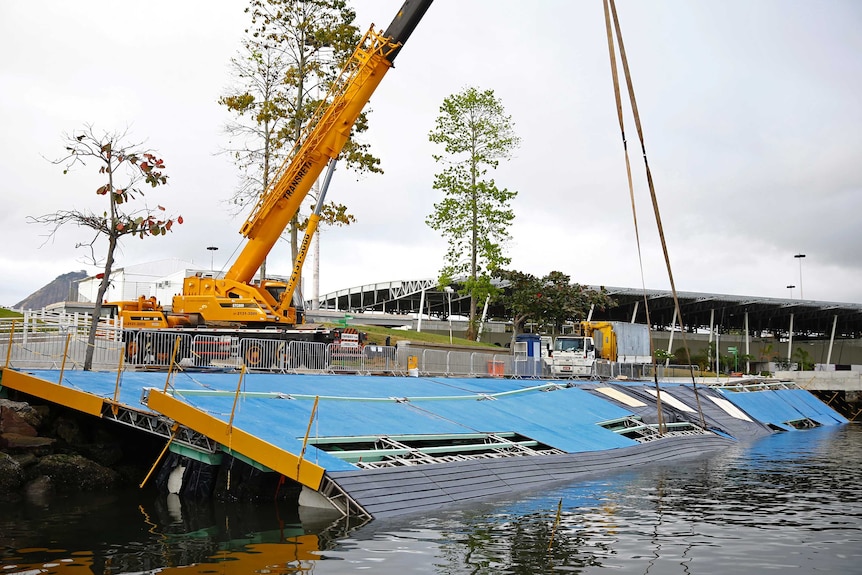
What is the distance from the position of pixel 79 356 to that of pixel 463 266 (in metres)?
40.7

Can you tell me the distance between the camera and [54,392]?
18.6m

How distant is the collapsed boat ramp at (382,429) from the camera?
15.8 m

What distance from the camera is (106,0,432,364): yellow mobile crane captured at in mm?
31772

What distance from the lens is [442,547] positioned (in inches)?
510

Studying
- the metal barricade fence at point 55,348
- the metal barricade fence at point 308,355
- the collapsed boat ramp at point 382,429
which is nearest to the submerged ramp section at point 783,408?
the collapsed boat ramp at point 382,429

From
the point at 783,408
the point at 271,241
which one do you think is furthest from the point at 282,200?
the point at 783,408

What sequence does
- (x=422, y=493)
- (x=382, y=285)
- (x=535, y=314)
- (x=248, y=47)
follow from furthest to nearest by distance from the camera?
(x=382, y=285) < (x=535, y=314) < (x=248, y=47) < (x=422, y=493)

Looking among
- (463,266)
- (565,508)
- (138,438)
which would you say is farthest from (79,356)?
(463,266)

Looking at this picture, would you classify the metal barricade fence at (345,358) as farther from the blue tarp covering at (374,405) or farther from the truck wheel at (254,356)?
the truck wheel at (254,356)

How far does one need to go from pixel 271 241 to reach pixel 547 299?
32337mm

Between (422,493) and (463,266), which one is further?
(463,266)

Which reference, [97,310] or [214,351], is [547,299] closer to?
[214,351]

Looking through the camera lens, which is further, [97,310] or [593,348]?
[593,348]

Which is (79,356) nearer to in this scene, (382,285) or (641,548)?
(641,548)
